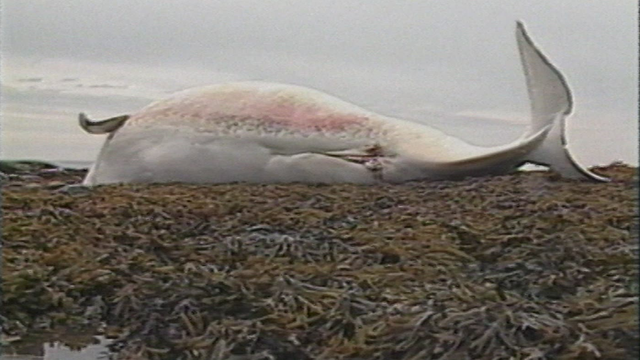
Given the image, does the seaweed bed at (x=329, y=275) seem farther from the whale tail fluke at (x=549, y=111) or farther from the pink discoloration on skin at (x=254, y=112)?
the pink discoloration on skin at (x=254, y=112)

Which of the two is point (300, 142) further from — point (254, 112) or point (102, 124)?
point (102, 124)

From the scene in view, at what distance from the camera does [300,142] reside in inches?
207

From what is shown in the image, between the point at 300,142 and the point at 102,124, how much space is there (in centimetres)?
117

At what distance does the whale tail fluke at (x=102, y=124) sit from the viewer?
554 centimetres

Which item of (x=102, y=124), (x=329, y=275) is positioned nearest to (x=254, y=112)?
(x=102, y=124)

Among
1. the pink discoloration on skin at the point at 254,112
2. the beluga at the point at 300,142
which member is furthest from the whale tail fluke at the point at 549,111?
the pink discoloration on skin at the point at 254,112

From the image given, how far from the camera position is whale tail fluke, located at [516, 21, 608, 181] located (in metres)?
5.07

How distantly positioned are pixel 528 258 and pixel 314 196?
61.1 inches

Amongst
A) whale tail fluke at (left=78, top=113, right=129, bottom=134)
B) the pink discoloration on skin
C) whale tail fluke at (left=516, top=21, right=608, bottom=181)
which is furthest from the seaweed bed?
whale tail fluke at (left=78, top=113, right=129, bottom=134)

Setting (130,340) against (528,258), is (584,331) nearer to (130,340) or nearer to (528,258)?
(528,258)

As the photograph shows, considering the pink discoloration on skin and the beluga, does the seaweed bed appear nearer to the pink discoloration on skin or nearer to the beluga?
the beluga

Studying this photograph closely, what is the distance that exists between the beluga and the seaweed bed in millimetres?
997

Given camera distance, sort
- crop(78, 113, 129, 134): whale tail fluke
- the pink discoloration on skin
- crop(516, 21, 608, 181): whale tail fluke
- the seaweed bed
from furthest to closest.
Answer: crop(78, 113, 129, 134): whale tail fluke → the pink discoloration on skin → crop(516, 21, 608, 181): whale tail fluke → the seaweed bed

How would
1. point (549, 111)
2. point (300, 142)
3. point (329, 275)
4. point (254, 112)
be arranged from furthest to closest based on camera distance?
point (254, 112) → point (300, 142) → point (549, 111) → point (329, 275)
